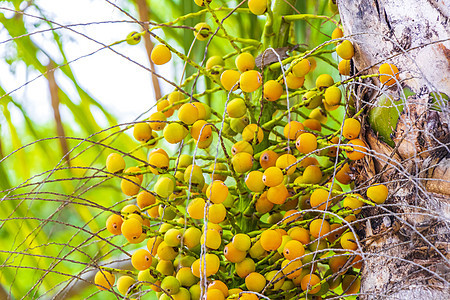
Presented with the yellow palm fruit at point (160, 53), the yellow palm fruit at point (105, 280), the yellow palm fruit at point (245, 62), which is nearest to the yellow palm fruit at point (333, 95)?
the yellow palm fruit at point (245, 62)

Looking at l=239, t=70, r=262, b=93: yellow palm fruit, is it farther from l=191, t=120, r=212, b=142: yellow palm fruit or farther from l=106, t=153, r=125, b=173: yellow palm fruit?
l=106, t=153, r=125, b=173: yellow palm fruit

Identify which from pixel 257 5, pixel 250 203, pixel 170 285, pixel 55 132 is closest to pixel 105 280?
pixel 170 285

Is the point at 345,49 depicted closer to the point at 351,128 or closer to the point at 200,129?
the point at 351,128

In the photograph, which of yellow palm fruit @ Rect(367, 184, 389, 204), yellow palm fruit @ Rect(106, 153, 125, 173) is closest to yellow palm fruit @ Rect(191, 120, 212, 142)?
yellow palm fruit @ Rect(106, 153, 125, 173)

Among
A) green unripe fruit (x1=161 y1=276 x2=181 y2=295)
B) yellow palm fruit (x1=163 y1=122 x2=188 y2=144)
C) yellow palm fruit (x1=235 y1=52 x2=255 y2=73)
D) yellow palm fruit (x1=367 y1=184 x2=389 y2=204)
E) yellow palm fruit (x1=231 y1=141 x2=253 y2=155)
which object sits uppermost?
yellow palm fruit (x1=235 y1=52 x2=255 y2=73)

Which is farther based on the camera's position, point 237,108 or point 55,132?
point 55,132

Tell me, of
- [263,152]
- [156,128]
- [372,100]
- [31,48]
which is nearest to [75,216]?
[31,48]

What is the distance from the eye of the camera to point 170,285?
575 mm

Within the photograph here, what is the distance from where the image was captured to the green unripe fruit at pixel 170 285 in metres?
0.58

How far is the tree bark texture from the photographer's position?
0.53m

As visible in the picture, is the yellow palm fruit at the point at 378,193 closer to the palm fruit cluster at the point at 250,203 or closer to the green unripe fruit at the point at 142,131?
the palm fruit cluster at the point at 250,203

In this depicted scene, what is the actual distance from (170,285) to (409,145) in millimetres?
332

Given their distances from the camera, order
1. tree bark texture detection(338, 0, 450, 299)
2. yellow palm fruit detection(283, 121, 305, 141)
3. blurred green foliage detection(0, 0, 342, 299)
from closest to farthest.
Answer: tree bark texture detection(338, 0, 450, 299) < yellow palm fruit detection(283, 121, 305, 141) < blurred green foliage detection(0, 0, 342, 299)

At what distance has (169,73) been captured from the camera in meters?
1.61
